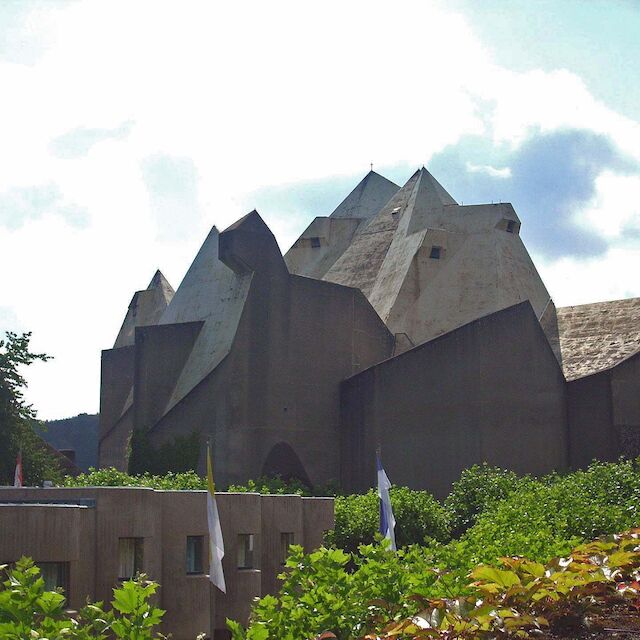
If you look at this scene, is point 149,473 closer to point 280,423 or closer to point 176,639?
point 280,423

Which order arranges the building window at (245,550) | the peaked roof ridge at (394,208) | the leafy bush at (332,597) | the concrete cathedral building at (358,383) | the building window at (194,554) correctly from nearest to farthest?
the leafy bush at (332,597) → the building window at (194,554) → the building window at (245,550) → the concrete cathedral building at (358,383) → the peaked roof ridge at (394,208)

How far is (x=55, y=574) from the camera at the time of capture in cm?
1539

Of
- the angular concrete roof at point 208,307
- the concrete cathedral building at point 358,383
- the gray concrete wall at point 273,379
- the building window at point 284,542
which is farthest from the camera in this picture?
the angular concrete roof at point 208,307

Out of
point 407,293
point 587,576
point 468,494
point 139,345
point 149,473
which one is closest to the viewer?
point 587,576

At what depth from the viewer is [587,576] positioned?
993cm

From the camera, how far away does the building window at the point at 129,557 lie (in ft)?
56.8

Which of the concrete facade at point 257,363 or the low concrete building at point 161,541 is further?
the concrete facade at point 257,363

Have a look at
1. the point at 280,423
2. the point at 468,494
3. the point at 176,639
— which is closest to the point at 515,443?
the point at 468,494

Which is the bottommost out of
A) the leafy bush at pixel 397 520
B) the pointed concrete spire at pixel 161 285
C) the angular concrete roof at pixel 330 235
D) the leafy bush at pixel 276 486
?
the leafy bush at pixel 397 520

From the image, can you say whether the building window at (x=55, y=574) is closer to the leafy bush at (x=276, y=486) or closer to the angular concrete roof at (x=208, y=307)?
the leafy bush at (x=276, y=486)

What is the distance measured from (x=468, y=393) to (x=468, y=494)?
15.6 ft

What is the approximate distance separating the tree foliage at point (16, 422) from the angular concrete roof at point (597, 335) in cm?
1813

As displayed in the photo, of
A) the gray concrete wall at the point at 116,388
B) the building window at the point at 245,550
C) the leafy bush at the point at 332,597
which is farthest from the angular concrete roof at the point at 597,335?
the leafy bush at the point at 332,597

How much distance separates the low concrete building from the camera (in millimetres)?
15211
